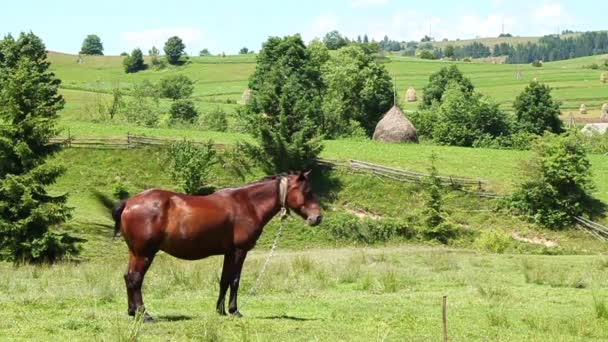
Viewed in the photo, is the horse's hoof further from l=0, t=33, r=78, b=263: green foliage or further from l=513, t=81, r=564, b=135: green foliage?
l=513, t=81, r=564, b=135: green foliage

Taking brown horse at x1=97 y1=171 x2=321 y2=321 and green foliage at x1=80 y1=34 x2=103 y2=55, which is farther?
green foliage at x1=80 y1=34 x2=103 y2=55

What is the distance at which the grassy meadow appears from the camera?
12.4 metres

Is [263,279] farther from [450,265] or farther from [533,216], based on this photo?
[533,216]

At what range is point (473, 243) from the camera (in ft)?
130

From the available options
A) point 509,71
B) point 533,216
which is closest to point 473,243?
point 533,216

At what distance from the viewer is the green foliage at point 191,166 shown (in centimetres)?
4453

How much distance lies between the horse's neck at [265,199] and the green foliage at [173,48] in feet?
459

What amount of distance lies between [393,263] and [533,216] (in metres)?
19.5

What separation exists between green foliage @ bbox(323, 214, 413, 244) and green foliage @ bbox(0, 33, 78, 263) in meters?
15.2

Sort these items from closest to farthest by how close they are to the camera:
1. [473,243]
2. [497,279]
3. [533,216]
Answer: [497,279] → [473,243] → [533,216]

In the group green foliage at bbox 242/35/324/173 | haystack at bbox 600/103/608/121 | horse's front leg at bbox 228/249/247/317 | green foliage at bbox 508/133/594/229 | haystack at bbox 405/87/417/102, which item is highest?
horse's front leg at bbox 228/249/247/317

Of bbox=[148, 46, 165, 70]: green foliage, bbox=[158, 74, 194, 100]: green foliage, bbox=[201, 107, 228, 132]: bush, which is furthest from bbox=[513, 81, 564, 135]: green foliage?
bbox=[148, 46, 165, 70]: green foliage

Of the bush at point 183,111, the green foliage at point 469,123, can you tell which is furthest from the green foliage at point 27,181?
the bush at point 183,111

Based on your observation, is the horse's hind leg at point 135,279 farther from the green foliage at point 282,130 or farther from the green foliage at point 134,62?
the green foliage at point 134,62
